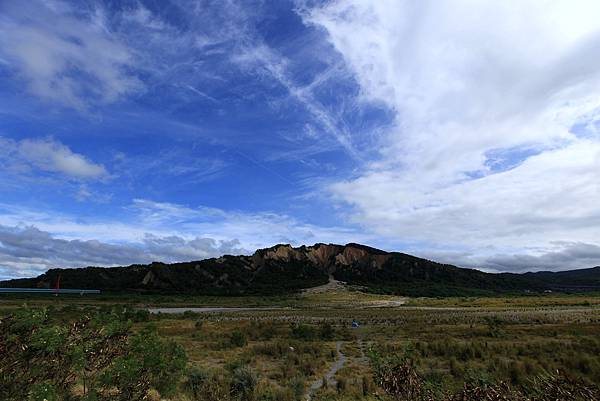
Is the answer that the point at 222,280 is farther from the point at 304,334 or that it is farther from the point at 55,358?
the point at 55,358

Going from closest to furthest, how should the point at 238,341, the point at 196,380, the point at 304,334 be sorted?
1. the point at 196,380
2. the point at 238,341
3. the point at 304,334

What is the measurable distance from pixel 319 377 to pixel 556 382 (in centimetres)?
1351

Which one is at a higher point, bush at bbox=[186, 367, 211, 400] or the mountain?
the mountain

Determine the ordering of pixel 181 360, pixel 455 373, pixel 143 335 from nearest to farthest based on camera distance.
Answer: pixel 143 335, pixel 181 360, pixel 455 373

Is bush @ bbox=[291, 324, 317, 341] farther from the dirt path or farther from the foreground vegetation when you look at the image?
the dirt path

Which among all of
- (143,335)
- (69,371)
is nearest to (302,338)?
(143,335)

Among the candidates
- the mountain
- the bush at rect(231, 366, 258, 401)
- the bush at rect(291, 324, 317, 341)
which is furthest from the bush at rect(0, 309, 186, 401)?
the mountain

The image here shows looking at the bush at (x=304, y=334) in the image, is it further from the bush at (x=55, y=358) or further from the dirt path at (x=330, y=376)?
the bush at (x=55, y=358)

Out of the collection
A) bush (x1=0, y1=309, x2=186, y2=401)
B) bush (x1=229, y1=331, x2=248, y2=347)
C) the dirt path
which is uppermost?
bush (x1=0, y1=309, x2=186, y2=401)

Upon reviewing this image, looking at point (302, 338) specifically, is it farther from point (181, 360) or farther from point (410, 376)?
point (410, 376)

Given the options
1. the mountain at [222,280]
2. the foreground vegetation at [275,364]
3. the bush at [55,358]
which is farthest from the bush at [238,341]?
the mountain at [222,280]

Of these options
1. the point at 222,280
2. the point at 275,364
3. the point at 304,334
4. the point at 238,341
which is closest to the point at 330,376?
the point at 275,364

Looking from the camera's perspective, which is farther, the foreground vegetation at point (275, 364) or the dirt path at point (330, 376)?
the dirt path at point (330, 376)

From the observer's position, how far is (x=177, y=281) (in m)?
164
